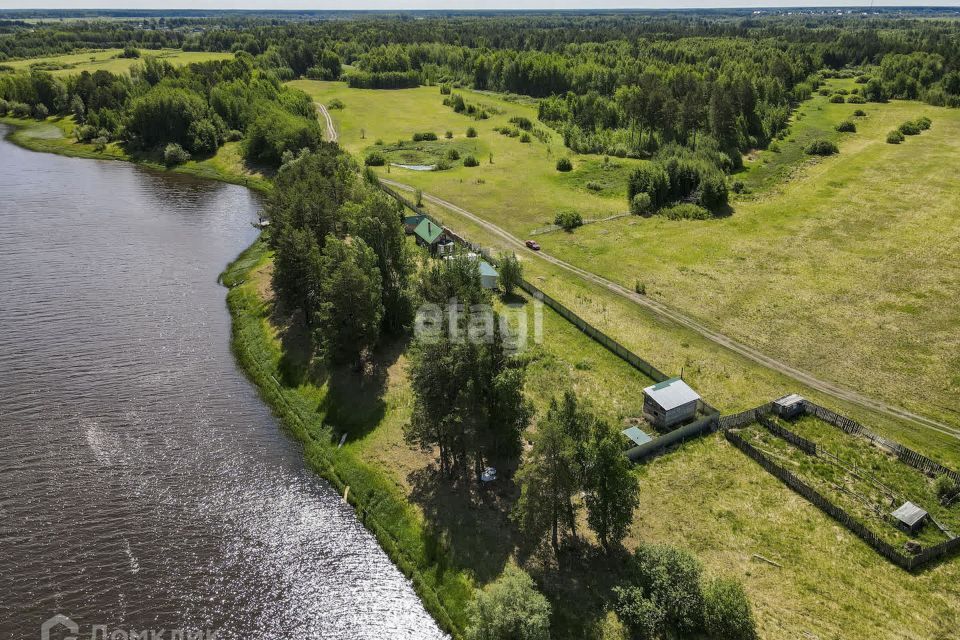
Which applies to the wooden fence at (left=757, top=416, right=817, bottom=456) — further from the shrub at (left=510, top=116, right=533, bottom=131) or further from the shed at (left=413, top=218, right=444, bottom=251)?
the shrub at (left=510, top=116, right=533, bottom=131)

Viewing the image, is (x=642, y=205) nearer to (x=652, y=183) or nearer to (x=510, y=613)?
(x=652, y=183)

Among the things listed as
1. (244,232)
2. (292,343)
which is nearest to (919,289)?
(292,343)

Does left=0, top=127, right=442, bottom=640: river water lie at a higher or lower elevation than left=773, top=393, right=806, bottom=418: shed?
lower

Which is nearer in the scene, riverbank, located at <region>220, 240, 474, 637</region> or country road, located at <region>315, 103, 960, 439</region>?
riverbank, located at <region>220, 240, 474, 637</region>

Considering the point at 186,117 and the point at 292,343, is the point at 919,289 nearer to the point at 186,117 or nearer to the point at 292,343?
the point at 292,343

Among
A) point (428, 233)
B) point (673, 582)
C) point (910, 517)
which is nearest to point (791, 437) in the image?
point (910, 517)

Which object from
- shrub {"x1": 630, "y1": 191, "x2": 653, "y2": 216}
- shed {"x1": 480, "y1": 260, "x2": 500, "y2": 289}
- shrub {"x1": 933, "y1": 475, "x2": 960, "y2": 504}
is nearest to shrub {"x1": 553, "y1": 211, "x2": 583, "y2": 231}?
shrub {"x1": 630, "y1": 191, "x2": 653, "y2": 216}
